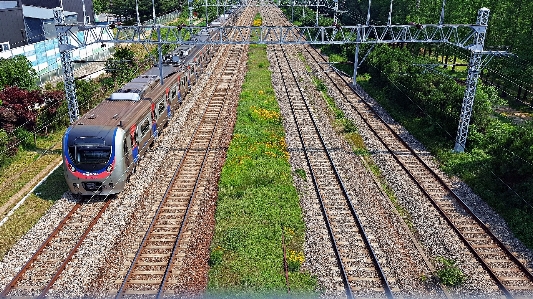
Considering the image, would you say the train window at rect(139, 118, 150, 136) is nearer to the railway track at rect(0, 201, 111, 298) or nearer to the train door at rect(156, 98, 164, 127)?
the train door at rect(156, 98, 164, 127)

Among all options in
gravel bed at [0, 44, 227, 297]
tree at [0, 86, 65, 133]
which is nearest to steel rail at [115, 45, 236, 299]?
gravel bed at [0, 44, 227, 297]

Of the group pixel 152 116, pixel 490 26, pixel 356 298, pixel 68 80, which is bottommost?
pixel 356 298

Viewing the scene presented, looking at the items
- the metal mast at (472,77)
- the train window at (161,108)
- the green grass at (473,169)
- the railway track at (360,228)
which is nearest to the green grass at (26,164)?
the train window at (161,108)

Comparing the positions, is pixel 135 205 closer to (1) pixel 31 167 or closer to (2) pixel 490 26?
(1) pixel 31 167

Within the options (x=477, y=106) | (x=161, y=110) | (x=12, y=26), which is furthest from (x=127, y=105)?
(x=12, y=26)

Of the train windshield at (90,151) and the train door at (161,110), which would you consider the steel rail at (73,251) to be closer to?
the train windshield at (90,151)

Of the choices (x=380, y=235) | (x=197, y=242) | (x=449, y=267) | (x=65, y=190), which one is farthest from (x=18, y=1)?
(x=449, y=267)
